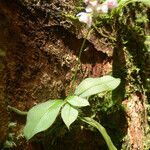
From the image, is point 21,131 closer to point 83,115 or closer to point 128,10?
point 83,115

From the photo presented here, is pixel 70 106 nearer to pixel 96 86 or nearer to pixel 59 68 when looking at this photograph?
pixel 96 86

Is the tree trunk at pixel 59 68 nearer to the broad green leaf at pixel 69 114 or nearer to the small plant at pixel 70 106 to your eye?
the small plant at pixel 70 106

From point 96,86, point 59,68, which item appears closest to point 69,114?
point 96,86

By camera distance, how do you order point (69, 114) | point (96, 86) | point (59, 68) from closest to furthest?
1. point (69, 114)
2. point (96, 86)
3. point (59, 68)

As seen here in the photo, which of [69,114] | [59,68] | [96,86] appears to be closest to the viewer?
[69,114]

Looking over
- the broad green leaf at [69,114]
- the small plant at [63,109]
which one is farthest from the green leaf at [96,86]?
the broad green leaf at [69,114]

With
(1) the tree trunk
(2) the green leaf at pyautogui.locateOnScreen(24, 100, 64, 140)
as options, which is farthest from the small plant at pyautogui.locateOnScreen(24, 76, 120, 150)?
(1) the tree trunk
